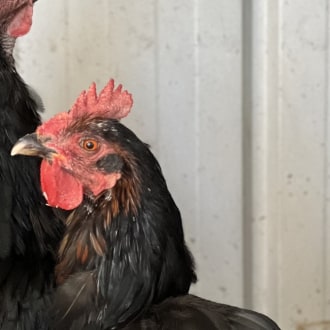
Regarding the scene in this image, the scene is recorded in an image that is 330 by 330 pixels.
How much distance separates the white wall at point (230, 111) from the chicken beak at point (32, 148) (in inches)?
27.9

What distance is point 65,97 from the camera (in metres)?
1.79

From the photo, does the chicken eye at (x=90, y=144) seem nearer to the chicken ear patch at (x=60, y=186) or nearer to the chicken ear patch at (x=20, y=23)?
the chicken ear patch at (x=60, y=186)

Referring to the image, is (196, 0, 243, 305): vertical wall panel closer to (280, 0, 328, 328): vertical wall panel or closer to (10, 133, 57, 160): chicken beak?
(280, 0, 328, 328): vertical wall panel

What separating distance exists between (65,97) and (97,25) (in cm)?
20

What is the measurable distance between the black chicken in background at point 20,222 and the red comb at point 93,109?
0.36 feet

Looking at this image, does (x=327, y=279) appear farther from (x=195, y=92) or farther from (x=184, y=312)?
(x=184, y=312)

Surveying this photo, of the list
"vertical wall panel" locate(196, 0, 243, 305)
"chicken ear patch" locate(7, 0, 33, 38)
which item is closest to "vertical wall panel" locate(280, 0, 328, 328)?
"vertical wall panel" locate(196, 0, 243, 305)

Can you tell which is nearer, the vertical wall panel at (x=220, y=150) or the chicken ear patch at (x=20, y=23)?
the chicken ear patch at (x=20, y=23)

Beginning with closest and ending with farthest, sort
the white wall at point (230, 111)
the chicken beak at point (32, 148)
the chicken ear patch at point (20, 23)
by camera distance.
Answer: the chicken beak at point (32, 148) → the chicken ear patch at point (20, 23) → the white wall at point (230, 111)

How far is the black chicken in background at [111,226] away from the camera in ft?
3.58

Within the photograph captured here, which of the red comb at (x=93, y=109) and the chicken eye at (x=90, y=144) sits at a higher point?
the red comb at (x=93, y=109)

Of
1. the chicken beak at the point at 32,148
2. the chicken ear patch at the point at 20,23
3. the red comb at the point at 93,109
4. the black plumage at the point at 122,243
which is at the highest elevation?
the chicken ear patch at the point at 20,23

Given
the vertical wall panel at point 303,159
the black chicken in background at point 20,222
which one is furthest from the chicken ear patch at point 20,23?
the vertical wall panel at point 303,159

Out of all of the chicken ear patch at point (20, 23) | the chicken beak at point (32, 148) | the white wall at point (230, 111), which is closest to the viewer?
the chicken beak at point (32, 148)
